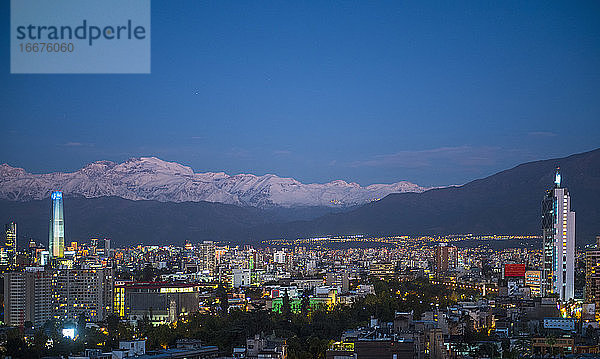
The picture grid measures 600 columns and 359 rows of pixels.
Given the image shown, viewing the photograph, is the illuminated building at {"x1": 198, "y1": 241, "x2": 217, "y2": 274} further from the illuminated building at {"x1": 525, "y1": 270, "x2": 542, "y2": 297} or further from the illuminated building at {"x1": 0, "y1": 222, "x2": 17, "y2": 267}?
the illuminated building at {"x1": 525, "y1": 270, "x2": 542, "y2": 297}

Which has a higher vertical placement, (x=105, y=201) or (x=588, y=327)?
(x=105, y=201)

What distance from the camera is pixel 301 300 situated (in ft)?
58.3

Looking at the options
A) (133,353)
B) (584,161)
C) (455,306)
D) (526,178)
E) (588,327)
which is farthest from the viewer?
(526,178)

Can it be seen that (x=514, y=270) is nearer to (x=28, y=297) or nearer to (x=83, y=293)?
(x=83, y=293)

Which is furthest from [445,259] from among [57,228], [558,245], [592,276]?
[57,228]

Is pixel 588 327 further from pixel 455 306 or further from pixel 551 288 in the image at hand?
pixel 551 288

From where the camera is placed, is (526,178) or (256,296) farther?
(526,178)

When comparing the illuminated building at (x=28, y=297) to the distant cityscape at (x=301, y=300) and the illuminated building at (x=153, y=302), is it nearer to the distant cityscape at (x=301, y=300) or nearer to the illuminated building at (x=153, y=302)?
the distant cityscape at (x=301, y=300)

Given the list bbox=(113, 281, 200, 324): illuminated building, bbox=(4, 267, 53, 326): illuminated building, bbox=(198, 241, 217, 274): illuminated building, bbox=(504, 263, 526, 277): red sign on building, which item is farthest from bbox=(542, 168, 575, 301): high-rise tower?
bbox=(4, 267, 53, 326): illuminated building

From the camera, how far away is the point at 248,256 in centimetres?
2959

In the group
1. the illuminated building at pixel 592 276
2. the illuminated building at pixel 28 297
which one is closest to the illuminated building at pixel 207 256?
the illuminated building at pixel 592 276

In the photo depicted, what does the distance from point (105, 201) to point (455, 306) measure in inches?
598

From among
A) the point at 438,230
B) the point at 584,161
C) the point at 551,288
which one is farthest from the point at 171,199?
the point at 551,288

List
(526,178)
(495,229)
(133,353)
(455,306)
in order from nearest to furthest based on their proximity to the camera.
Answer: (133,353) < (455,306) < (526,178) < (495,229)
